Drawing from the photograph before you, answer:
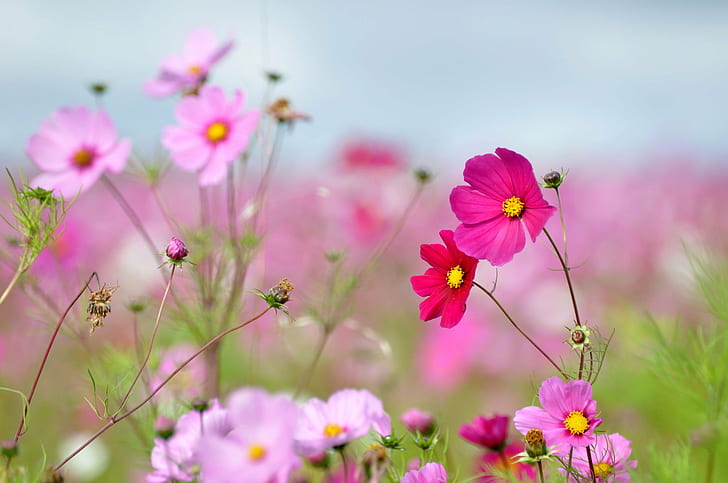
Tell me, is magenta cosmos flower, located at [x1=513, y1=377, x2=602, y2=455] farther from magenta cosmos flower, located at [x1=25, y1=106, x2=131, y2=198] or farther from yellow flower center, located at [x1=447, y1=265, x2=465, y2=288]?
magenta cosmos flower, located at [x1=25, y1=106, x2=131, y2=198]

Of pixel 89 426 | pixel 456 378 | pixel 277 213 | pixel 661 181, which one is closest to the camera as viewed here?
pixel 89 426

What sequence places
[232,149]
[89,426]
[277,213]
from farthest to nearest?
[277,213] < [89,426] < [232,149]

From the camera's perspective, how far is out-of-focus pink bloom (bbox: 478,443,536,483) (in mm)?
592

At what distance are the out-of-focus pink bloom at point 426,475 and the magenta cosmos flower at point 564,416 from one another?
7 centimetres

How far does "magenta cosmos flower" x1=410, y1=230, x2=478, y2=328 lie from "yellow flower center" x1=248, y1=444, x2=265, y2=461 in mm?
179

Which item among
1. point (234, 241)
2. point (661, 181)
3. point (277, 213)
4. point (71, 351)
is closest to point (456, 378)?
point (277, 213)

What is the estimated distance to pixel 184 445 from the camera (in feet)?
1.66

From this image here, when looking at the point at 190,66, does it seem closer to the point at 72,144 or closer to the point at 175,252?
the point at 72,144

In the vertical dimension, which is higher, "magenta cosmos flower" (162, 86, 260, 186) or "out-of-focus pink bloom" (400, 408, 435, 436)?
"magenta cosmos flower" (162, 86, 260, 186)

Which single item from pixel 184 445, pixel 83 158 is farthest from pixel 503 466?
pixel 83 158

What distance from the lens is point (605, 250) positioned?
240 centimetres

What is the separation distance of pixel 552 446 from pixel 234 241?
0.48 metres

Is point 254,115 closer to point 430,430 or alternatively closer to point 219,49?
point 219,49

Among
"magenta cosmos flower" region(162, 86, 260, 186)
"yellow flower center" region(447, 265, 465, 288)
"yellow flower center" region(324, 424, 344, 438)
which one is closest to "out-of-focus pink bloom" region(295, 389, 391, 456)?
"yellow flower center" region(324, 424, 344, 438)
